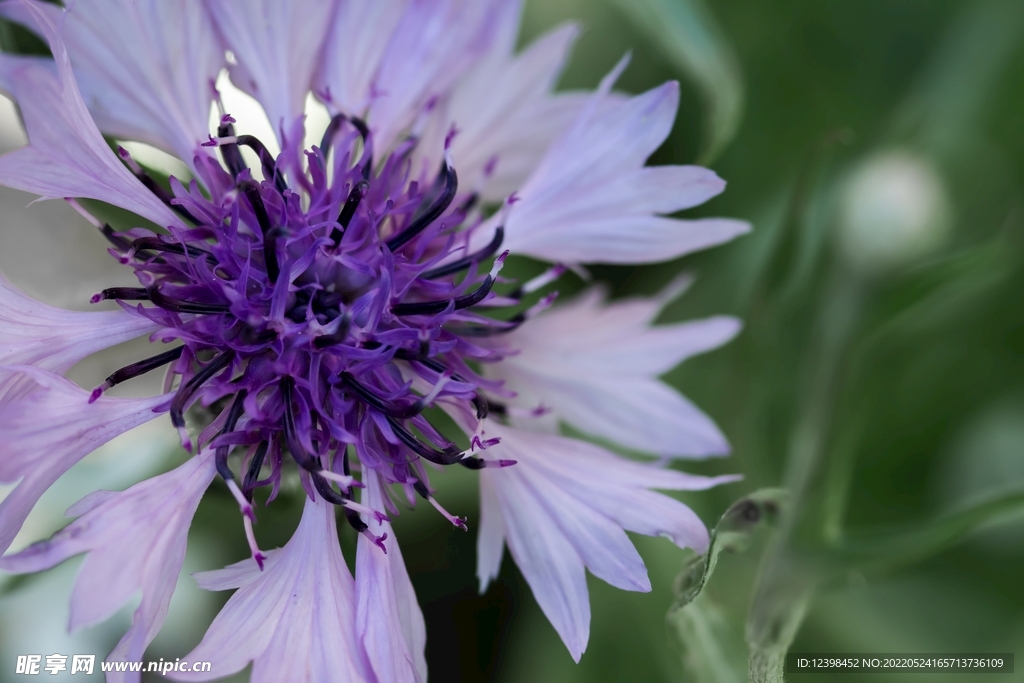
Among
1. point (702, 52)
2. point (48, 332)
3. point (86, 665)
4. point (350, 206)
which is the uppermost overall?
point (702, 52)

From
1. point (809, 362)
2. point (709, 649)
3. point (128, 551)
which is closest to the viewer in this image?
point (128, 551)

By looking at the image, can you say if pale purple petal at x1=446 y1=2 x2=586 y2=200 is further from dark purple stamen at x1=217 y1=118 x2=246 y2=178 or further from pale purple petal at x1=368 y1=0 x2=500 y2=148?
dark purple stamen at x1=217 y1=118 x2=246 y2=178

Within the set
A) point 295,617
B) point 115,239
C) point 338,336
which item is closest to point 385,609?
point 295,617

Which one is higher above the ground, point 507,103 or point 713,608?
point 507,103

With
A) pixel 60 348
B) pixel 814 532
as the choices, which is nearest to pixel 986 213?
pixel 814 532

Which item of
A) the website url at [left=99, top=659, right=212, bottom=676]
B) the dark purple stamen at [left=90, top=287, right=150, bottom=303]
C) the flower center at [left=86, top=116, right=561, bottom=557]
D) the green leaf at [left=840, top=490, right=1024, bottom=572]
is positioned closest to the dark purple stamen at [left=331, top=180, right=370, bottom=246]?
the flower center at [left=86, top=116, right=561, bottom=557]

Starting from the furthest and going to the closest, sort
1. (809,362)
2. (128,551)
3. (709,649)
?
(809,362) < (709,649) < (128,551)

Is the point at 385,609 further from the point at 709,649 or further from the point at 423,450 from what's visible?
the point at 709,649
